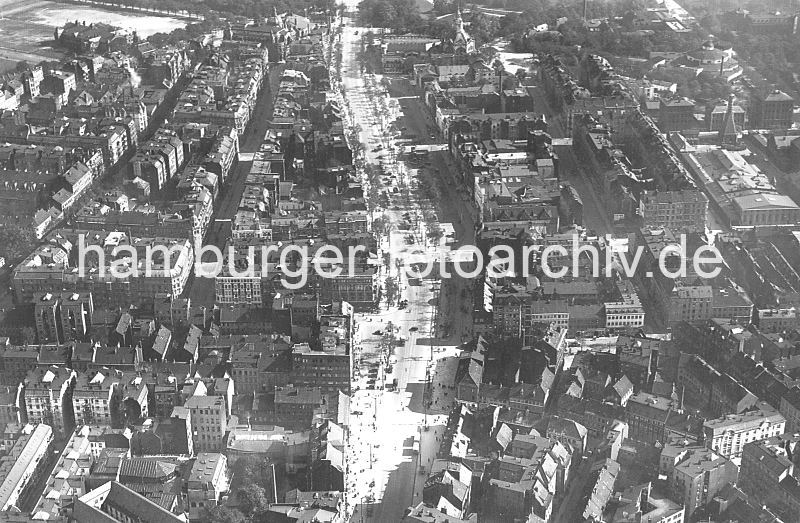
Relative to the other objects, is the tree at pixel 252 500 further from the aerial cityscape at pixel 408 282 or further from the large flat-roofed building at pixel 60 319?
the large flat-roofed building at pixel 60 319

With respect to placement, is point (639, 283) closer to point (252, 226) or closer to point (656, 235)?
point (656, 235)

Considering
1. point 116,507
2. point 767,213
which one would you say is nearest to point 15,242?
point 116,507

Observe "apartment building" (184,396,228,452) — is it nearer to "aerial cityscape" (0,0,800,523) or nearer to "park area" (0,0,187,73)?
"aerial cityscape" (0,0,800,523)

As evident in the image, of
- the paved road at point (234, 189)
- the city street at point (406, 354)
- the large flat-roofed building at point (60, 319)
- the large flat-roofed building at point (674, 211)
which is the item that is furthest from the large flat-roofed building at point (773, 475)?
the large flat-roofed building at point (60, 319)

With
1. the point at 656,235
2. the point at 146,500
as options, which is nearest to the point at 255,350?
the point at 146,500

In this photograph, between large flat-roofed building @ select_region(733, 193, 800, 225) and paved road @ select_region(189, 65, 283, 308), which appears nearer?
paved road @ select_region(189, 65, 283, 308)

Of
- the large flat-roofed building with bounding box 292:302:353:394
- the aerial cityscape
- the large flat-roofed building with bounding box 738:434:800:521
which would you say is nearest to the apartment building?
the aerial cityscape
